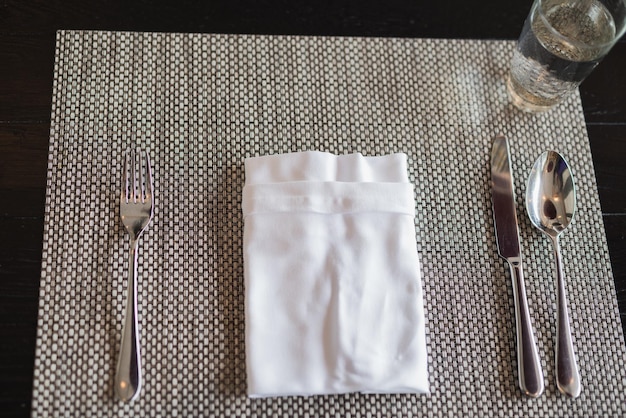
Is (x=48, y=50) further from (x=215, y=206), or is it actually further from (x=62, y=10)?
(x=215, y=206)

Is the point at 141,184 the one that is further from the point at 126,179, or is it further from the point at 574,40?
the point at 574,40

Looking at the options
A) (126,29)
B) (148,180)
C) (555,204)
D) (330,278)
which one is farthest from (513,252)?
(126,29)

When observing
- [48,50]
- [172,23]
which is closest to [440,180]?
[172,23]

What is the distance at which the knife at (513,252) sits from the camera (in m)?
0.67

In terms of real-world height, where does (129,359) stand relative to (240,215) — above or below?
below

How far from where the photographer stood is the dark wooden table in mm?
699

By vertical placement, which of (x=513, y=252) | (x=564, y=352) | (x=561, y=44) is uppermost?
(x=561, y=44)

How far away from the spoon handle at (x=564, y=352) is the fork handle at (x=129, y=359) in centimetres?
48

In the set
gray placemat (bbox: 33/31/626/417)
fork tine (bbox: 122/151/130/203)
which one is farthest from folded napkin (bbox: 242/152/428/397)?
fork tine (bbox: 122/151/130/203)

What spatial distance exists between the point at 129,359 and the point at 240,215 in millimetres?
210

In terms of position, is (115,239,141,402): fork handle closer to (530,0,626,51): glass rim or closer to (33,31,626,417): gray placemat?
(33,31,626,417): gray placemat

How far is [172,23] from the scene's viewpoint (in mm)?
846

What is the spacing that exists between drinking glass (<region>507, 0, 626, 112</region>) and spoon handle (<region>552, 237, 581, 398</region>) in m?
0.24

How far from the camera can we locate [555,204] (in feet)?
2.44
